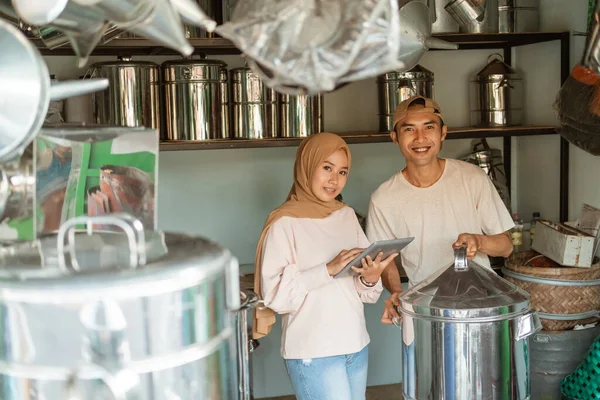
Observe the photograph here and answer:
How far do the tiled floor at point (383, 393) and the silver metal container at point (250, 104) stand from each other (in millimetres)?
1498

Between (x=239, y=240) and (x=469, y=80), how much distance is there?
4.78ft

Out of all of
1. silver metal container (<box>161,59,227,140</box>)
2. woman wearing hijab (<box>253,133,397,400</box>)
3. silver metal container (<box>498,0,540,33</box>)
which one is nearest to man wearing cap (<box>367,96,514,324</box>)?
woman wearing hijab (<box>253,133,397,400</box>)

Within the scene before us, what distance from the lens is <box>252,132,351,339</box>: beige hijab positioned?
2.74 meters

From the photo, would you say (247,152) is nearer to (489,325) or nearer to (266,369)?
(266,369)

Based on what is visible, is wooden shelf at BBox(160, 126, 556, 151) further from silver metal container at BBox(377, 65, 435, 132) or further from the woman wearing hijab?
the woman wearing hijab

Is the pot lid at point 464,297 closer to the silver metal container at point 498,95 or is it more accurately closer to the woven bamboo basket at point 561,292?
the woven bamboo basket at point 561,292

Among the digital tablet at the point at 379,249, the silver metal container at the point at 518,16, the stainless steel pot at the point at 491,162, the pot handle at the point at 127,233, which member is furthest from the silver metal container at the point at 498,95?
the pot handle at the point at 127,233

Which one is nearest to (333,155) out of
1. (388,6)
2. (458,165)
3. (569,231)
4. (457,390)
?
(458,165)

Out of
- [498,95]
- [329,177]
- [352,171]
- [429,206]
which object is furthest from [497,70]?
[329,177]

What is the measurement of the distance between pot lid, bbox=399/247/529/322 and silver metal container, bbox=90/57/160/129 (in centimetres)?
142

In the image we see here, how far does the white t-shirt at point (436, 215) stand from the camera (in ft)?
9.85

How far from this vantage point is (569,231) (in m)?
3.43

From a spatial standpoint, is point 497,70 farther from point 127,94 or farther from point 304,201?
point 127,94

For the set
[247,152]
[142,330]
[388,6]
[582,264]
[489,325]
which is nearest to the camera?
[142,330]
